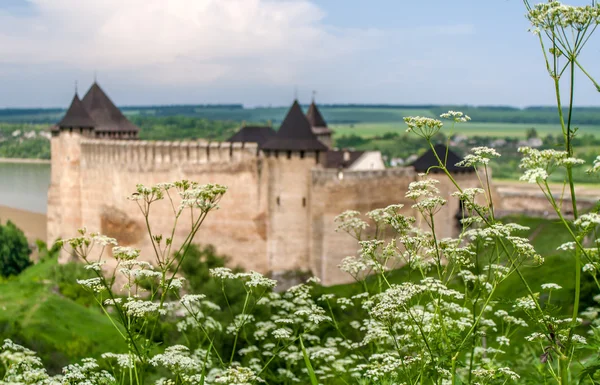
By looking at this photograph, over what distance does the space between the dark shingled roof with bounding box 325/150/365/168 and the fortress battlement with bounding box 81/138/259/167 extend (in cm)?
725

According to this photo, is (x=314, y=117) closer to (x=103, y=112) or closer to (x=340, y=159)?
(x=340, y=159)

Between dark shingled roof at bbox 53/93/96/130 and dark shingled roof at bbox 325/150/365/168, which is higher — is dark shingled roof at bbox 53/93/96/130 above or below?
above

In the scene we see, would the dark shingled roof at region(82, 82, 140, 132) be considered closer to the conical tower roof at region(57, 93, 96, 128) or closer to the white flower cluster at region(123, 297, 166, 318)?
the conical tower roof at region(57, 93, 96, 128)

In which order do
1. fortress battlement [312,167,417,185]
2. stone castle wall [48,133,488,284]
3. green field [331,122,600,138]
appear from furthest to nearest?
green field [331,122,600,138]
stone castle wall [48,133,488,284]
fortress battlement [312,167,417,185]

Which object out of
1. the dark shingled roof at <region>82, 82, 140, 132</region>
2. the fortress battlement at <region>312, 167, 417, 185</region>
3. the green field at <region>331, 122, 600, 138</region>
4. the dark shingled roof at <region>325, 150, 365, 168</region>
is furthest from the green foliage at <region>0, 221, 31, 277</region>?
the green field at <region>331, 122, 600, 138</region>

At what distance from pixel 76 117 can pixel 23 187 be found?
16.4 meters

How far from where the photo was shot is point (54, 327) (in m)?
12.0

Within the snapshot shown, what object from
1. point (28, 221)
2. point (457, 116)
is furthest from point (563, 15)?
point (28, 221)

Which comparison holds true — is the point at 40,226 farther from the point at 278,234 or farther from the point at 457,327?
the point at 457,327

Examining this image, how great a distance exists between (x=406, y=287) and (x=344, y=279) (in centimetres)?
1430

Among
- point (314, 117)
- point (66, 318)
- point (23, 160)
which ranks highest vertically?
point (314, 117)

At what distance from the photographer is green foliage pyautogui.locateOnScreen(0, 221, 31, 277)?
86.6 feet

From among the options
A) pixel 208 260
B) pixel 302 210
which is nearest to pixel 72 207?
pixel 208 260

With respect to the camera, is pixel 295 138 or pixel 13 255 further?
pixel 13 255
